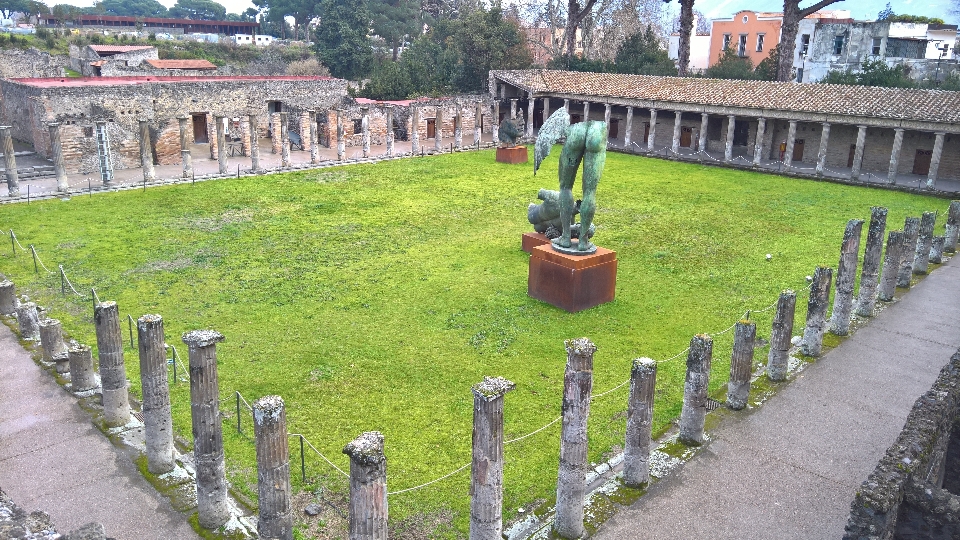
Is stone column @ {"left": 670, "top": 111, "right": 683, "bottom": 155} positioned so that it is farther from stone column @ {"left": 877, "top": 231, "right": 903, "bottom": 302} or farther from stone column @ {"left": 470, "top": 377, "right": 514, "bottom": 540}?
stone column @ {"left": 470, "top": 377, "right": 514, "bottom": 540}

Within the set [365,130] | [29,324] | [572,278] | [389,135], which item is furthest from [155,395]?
[389,135]

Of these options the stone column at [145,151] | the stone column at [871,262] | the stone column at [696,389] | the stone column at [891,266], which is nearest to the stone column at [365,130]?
the stone column at [145,151]

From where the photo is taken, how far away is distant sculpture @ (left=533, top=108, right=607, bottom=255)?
1271 cm

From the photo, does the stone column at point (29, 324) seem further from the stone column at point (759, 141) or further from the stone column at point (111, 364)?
the stone column at point (759, 141)

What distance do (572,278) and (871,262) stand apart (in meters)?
5.80

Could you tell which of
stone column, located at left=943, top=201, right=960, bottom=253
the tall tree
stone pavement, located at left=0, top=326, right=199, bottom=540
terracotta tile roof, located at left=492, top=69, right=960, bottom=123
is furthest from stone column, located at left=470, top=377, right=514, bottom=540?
the tall tree

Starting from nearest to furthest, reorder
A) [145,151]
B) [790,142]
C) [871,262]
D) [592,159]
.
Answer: [592,159] < [871,262] < [145,151] < [790,142]

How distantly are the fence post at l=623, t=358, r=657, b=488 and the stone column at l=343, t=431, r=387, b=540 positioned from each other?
3.43 meters

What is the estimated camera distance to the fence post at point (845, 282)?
43.7 feet

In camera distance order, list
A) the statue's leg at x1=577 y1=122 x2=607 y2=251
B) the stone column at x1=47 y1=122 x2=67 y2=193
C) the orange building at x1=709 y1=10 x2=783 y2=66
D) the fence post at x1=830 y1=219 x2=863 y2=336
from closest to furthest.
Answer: the statue's leg at x1=577 y1=122 x2=607 y2=251 < the fence post at x1=830 y1=219 x2=863 y2=336 < the stone column at x1=47 y1=122 x2=67 y2=193 < the orange building at x1=709 y1=10 x2=783 y2=66

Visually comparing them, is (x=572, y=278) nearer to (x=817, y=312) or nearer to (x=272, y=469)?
(x=817, y=312)

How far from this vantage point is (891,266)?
1512cm

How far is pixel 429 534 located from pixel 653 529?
8.02 ft

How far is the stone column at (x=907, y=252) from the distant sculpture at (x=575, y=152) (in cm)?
742
